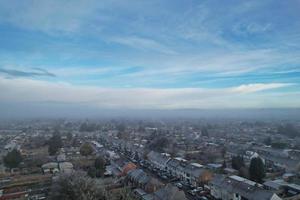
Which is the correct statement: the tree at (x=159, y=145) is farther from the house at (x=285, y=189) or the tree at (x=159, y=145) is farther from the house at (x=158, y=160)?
the house at (x=285, y=189)

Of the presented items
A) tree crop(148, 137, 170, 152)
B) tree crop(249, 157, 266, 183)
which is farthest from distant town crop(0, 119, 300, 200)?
tree crop(148, 137, 170, 152)

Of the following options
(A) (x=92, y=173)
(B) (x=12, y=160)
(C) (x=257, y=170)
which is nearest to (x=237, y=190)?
(C) (x=257, y=170)

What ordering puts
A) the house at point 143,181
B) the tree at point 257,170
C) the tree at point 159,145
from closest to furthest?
the house at point 143,181
the tree at point 257,170
the tree at point 159,145

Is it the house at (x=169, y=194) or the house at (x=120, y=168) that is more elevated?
the house at (x=169, y=194)

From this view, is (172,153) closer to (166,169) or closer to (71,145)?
(166,169)

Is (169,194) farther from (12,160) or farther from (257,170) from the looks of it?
(12,160)

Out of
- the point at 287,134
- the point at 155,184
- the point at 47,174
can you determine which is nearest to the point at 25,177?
the point at 47,174

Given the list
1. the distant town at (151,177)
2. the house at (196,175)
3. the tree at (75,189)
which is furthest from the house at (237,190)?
the tree at (75,189)
